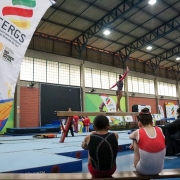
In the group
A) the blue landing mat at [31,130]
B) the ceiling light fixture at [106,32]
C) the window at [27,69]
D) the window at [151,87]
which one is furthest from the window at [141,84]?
the window at [27,69]

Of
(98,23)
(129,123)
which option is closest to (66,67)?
(98,23)

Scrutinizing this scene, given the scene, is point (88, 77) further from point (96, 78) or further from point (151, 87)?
point (151, 87)

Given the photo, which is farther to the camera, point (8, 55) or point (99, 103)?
point (99, 103)

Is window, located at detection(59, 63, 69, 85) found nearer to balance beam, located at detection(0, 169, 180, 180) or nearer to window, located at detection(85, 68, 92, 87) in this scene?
window, located at detection(85, 68, 92, 87)

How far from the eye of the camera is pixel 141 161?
2438 millimetres

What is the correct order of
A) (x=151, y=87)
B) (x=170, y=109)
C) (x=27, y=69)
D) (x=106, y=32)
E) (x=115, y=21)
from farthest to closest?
(x=170, y=109), (x=151, y=87), (x=106, y=32), (x=115, y=21), (x=27, y=69)

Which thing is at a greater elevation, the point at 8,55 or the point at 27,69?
the point at 27,69

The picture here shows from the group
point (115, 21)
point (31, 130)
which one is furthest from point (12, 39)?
point (115, 21)

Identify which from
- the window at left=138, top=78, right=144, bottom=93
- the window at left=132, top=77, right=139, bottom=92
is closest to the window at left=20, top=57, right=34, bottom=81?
the window at left=132, top=77, right=139, bottom=92

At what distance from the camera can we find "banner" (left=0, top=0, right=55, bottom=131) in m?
2.13

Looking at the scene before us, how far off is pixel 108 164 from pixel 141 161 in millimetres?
382

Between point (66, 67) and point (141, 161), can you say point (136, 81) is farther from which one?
point (141, 161)

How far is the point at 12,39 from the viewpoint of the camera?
7.59ft

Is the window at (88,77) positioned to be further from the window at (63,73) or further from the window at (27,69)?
the window at (27,69)
